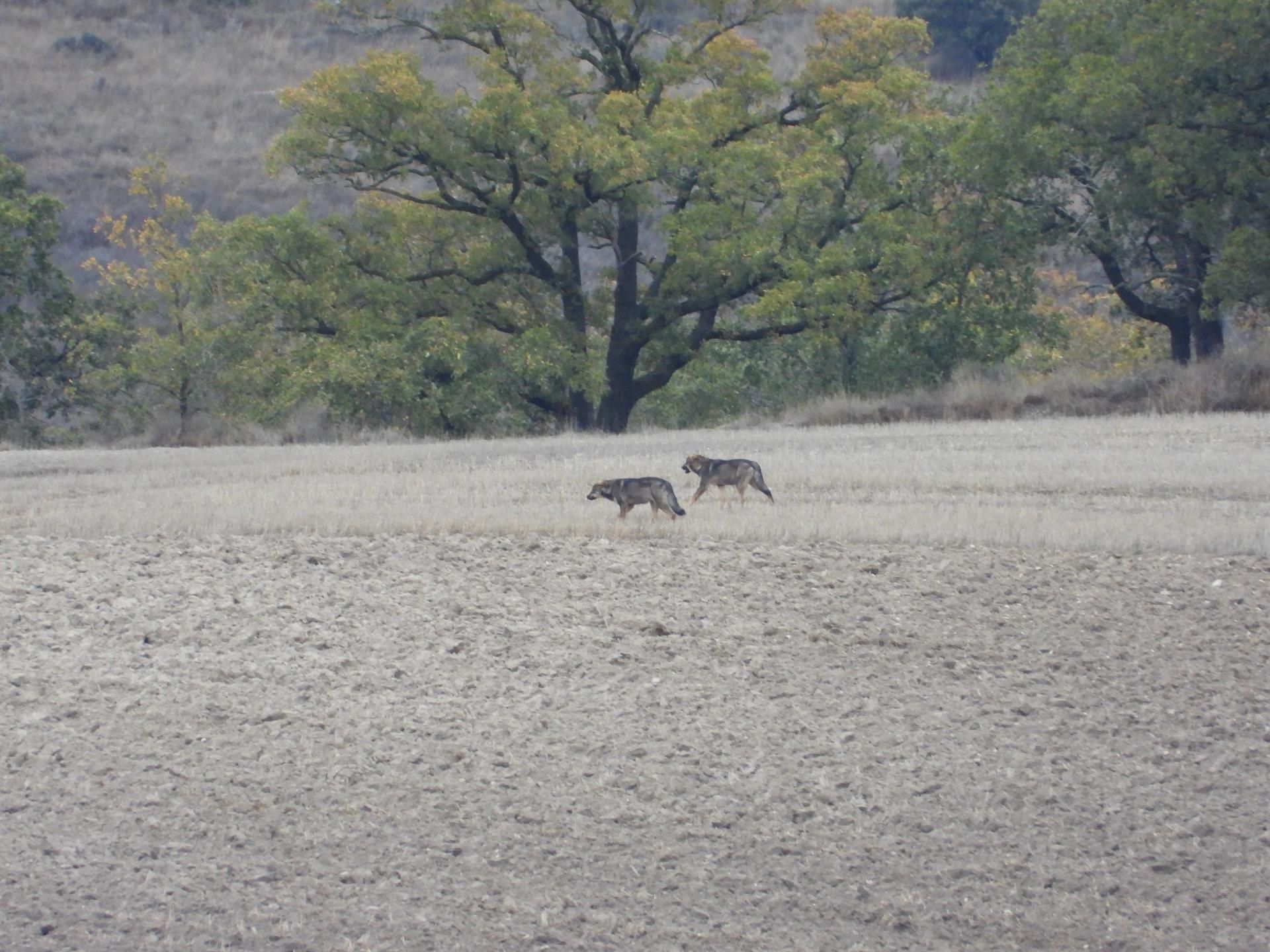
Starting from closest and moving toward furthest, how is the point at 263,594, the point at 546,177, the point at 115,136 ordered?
the point at 263,594, the point at 546,177, the point at 115,136

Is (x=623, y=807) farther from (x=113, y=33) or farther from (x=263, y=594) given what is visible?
(x=113, y=33)

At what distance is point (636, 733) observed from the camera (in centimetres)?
754

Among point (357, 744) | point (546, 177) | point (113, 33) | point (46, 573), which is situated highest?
point (113, 33)

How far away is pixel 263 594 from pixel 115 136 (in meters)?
58.1

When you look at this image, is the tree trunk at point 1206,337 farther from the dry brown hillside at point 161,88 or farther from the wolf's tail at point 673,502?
the dry brown hillside at point 161,88

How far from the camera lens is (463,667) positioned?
838 cm

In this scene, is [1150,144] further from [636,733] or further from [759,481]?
[636,733]

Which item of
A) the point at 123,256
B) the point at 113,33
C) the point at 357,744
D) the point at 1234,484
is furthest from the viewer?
the point at 113,33

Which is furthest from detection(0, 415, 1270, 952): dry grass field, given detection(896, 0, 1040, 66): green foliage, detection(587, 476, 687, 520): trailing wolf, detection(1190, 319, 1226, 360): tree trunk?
detection(896, 0, 1040, 66): green foliage

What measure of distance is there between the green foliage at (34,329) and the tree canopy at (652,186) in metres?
7.08

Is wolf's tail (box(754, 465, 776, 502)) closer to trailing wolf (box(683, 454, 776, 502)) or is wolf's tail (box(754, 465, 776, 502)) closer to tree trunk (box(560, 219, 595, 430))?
trailing wolf (box(683, 454, 776, 502))

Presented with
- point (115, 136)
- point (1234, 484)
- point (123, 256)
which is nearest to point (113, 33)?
point (115, 136)

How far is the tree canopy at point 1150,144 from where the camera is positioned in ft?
83.4

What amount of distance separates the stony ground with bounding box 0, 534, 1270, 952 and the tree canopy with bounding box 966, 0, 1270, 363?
1729 centimetres
